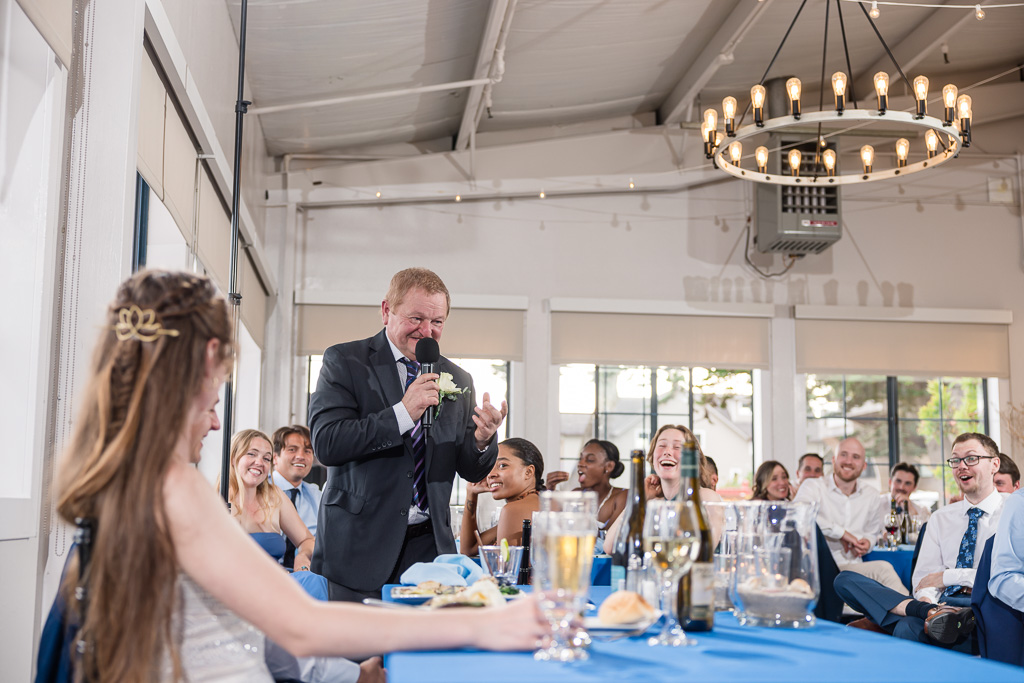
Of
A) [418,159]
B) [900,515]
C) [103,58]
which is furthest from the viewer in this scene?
[418,159]

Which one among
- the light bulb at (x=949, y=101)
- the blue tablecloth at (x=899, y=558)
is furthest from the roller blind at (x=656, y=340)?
the light bulb at (x=949, y=101)

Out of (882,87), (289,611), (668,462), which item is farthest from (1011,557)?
(882,87)

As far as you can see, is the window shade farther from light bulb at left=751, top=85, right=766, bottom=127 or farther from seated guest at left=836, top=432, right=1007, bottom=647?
seated guest at left=836, top=432, right=1007, bottom=647

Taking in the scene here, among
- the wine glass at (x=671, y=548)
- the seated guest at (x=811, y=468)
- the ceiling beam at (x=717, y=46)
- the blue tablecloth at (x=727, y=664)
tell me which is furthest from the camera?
the seated guest at (x=811, y=468)

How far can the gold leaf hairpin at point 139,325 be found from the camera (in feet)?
3.83

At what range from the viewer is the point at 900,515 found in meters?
5.81

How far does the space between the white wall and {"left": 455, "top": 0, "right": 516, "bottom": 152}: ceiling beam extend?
0.77m

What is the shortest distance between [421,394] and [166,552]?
1164 millimetres

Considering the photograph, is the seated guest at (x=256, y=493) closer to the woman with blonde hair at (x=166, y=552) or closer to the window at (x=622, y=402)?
the woman with blonde hair at (x=166, y=552)

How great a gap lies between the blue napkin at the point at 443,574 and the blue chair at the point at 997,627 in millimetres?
1702

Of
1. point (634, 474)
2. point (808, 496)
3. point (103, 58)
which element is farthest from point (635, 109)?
point (634, 474)

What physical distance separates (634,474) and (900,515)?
16.0 feet

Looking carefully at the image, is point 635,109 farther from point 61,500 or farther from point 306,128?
point 61,500

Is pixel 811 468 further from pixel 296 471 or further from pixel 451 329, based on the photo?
pixel 296 471
